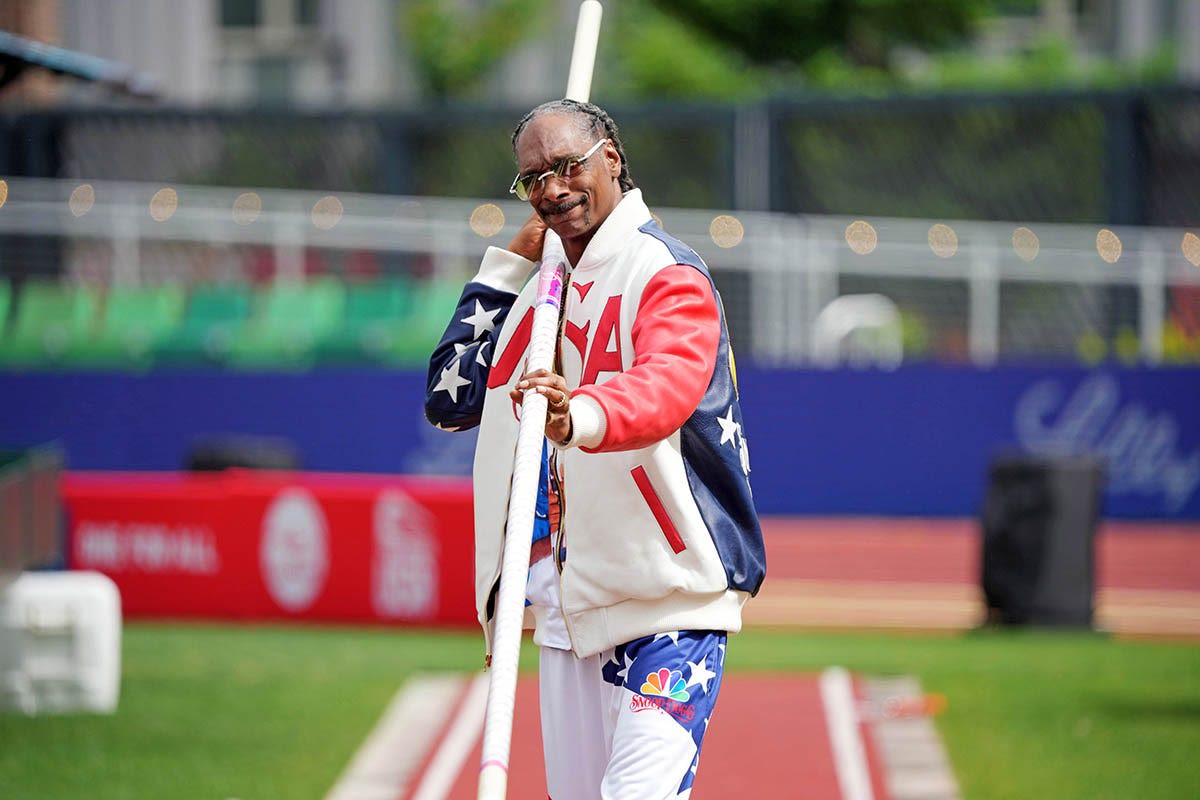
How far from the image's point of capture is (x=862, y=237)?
708 inches

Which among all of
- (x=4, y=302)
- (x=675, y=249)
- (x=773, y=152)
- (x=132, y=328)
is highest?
(x=773, y=152)

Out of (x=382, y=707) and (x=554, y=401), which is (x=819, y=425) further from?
(x=554, y=401)

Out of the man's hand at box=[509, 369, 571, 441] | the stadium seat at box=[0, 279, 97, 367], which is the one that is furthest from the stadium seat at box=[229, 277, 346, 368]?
the man's hand at box=[509, 369, 571, 441]

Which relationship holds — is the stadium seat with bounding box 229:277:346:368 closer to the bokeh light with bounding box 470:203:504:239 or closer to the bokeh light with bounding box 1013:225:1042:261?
the bokeh light with bounding box 470:203:504:239

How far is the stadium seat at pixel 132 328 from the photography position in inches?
730

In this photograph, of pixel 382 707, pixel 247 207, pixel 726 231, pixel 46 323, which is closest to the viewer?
pixel 382 707

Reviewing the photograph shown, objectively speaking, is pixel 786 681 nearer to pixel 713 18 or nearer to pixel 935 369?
pixel 935 369

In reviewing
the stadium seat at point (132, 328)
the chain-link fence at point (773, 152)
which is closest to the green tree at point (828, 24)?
the chain-link fence at point (773, 152)

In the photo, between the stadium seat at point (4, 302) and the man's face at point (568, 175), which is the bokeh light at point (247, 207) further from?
the man's face at point (568, 175)

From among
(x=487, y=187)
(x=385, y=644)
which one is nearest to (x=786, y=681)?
(x=385, y=644)

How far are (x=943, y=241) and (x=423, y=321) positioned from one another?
16.0ft

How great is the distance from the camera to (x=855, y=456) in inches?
709

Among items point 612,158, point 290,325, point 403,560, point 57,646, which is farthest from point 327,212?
point 612,158

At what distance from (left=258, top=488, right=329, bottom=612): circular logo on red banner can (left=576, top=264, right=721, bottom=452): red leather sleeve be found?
8.30 meters
